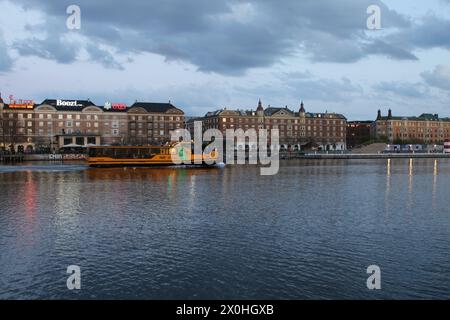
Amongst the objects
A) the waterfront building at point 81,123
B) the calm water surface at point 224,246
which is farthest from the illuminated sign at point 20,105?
the calm water surface at point 224,246

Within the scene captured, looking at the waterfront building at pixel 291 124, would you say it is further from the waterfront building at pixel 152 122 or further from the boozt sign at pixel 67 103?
the boozt sign at pixel 67 103

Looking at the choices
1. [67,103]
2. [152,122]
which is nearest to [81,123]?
[67,103]

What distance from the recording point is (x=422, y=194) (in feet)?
122

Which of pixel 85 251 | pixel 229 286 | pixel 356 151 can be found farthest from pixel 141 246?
pixel 356 151

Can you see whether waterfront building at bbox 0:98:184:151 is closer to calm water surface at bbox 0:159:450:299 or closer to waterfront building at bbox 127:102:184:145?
waterfront building at bbox 127:102:184:145

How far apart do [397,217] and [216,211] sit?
1141 centimetres

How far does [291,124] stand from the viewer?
179500 mm

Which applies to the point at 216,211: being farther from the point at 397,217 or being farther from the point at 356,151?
the point at 356,151

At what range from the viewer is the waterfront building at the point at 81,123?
138500mm

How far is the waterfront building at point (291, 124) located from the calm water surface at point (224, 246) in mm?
138817

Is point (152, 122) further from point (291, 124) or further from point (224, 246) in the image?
point (224, 246)

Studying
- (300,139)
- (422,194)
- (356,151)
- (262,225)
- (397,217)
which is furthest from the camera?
(300,139)

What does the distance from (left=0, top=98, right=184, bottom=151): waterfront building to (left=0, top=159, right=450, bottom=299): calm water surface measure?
11131 cm
